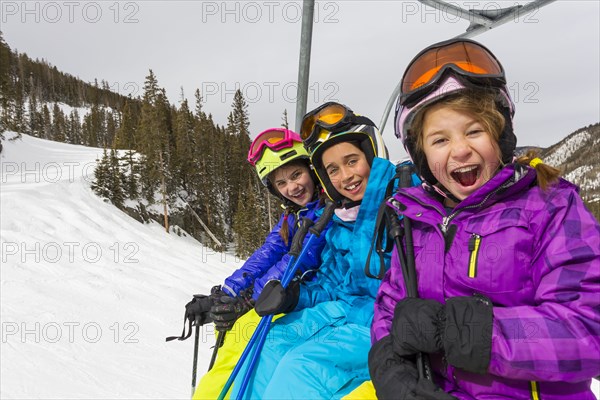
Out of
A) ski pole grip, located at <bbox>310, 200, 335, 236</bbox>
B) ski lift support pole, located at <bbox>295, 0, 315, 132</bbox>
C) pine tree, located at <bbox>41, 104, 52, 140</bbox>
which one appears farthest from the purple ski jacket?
pine tree, located at <bbox>41, 104, 52, 140</bbox>

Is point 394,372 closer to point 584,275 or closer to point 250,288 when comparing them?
point 584,275

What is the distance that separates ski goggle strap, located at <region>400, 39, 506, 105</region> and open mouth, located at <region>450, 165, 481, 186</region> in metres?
0.36

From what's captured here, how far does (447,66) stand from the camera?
5.16 feet

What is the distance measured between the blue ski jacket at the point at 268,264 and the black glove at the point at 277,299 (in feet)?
0.97

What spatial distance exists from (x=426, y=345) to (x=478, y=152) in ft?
2.46

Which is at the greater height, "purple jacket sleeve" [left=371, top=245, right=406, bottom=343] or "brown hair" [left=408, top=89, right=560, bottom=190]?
"brown hair" [left=408, top=89, right=560, bottom=190]

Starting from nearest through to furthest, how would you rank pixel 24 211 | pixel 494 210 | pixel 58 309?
1. pixel 494 210
2. pixel 58 309
3. pixel 24 211

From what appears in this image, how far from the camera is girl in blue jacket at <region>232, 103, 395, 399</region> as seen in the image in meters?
1.92

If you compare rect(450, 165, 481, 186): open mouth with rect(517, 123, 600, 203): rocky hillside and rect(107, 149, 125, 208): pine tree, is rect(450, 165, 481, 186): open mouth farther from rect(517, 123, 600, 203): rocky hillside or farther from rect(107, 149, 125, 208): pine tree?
rect(517, 123, 600, 203): rocky hillside

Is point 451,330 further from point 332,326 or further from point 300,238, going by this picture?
point 300,238

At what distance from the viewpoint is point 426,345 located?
1.31 m

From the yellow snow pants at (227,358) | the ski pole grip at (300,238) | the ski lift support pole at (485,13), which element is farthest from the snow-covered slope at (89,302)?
the ski lift support pole at (485,13)

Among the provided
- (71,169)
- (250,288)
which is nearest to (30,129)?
(71,169)

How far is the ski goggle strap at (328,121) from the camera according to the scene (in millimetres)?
2637
